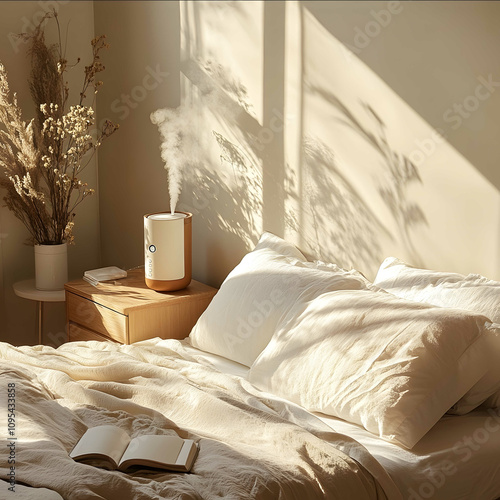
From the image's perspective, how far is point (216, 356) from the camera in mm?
3068

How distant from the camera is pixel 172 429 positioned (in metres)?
2.14

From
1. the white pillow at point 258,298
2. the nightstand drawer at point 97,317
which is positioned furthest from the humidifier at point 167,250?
the white pillow at point 258,298

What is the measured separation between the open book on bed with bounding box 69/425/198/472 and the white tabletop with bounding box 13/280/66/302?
2.01 m

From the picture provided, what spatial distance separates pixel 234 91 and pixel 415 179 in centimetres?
115

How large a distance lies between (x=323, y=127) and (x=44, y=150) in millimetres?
1747

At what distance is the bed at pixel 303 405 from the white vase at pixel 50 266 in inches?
48.1

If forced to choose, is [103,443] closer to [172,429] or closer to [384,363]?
[172,429]

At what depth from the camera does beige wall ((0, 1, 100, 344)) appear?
411 cm

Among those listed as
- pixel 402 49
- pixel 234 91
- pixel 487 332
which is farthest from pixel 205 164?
pixel 487 332

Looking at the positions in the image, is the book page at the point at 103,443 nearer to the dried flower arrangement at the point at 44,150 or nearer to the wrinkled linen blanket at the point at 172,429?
the wrinkled linen blanket at the point at 172,429

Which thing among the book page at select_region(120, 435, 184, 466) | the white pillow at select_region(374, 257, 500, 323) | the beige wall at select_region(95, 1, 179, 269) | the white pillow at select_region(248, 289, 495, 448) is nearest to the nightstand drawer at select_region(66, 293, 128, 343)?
the beige wall at select_region(95, 1, 179, 269)

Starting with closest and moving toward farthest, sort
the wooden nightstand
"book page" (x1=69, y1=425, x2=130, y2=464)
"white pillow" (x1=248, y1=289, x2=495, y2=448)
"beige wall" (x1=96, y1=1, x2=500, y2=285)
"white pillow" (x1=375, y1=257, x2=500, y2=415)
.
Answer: "book page" (x1=69, y1=425, x2=130, y2=464)
"white pillow" (x1=248, y1=289, x2=495, y2=448)
"white pillow" (x1=375, y1=257, x2=500, y2=415)
"beige wall" (x1=96, y1=1, x2=500, y2=285)
the wooden nightstand

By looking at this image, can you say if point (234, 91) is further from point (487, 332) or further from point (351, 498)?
point (351, 498)

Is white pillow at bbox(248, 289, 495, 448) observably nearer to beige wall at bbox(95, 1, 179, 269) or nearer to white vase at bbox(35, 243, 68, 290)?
beige wall at bbox(95, 1, 179, 269)
